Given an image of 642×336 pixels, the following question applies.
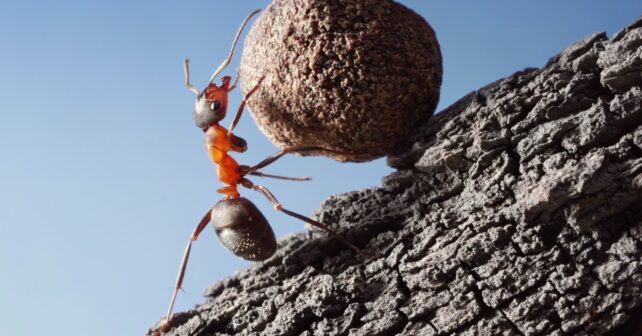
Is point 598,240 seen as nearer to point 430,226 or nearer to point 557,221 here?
point 557,221

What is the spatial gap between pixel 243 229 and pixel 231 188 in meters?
0.36

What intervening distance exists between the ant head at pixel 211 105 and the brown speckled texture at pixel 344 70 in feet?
0.90

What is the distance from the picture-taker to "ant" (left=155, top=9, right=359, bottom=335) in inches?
127

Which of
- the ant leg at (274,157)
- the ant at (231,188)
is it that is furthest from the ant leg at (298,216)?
the ant leg at (274,157)

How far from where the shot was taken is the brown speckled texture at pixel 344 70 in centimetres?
315

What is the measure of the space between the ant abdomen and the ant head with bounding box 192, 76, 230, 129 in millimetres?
482

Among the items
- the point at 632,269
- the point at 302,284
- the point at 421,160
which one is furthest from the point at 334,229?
the point at 632,269

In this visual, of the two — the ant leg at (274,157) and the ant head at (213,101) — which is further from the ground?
the ant head at (213,101)

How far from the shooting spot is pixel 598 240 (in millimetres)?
2814

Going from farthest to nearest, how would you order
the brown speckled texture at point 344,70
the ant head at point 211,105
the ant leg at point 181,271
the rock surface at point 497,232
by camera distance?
the ant head at point 211,105, the ant leg at point 181,271, the brown speckled texture at point 344,70, the rock surface at point 497,232

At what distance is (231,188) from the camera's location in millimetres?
3518

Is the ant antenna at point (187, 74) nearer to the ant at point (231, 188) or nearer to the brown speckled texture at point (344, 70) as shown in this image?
the ant at point (231, 188)

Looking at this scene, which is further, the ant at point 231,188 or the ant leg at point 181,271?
the ant leg at point 181,271

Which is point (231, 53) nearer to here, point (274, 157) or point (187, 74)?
point (187, 74)
